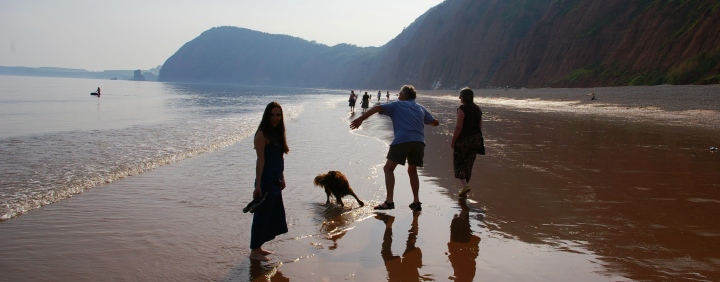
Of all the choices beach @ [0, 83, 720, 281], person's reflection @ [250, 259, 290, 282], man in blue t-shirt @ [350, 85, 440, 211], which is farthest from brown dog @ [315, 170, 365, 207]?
person's reflection @ [250, 259, 290, 282]

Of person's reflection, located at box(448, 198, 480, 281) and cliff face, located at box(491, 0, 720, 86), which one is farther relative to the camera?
cliff face, located at box(491, 0, 720, 86)

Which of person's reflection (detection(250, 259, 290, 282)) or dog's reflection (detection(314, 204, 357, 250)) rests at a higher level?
dog's reflection (detection(314, 204, 357, 250))

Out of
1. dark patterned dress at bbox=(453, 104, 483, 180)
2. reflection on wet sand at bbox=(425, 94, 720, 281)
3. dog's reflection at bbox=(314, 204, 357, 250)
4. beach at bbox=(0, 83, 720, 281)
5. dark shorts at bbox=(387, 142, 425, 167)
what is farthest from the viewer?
dark patterned dress at bbox=(453, 104, 483, 180)

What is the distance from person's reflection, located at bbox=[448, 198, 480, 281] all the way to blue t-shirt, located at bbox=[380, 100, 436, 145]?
1.07 meters

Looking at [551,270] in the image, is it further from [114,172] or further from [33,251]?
Answer: [114,172]

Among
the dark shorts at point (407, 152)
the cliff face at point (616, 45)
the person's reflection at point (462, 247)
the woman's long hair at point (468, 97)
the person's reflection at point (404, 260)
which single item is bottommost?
the person's reflection at point (404, 260)

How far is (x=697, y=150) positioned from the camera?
1144cm

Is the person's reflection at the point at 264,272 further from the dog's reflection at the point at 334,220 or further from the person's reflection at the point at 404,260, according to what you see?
the person's reflection at the point at 404,260

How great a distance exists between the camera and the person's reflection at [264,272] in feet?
14.1

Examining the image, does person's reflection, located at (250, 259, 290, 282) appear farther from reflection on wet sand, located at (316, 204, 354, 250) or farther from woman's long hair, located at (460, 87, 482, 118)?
woman's long hair, located at (460, 87, 482, 118)

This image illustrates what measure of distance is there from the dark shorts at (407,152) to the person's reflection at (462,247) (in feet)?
2.75

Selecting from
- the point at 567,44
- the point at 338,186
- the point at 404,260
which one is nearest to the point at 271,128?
the point at 404,260

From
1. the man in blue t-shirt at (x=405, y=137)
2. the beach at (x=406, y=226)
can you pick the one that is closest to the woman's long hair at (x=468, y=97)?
the man in blue t-shirt at (x=405, y=137)

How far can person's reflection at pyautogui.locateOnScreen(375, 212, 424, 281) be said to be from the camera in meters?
4.28
